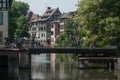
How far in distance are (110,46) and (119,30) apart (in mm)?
2651

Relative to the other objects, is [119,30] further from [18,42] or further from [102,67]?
[18,42]

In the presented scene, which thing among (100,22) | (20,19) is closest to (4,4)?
(100,22)

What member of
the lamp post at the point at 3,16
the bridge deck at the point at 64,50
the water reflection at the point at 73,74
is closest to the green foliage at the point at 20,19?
the lamp post at the point at 3,16

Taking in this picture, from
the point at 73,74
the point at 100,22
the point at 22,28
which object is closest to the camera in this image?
the point at 73,74

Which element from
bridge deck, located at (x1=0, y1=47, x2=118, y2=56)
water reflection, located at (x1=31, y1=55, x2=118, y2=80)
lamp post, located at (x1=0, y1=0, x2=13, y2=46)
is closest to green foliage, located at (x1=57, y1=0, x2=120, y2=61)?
bridge deck, located at (x1=0, y1=47, x2=118, y2=56)

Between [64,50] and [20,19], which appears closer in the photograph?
[64,50]

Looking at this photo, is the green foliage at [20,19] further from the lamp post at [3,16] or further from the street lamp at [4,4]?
the street lamp at [4,4]

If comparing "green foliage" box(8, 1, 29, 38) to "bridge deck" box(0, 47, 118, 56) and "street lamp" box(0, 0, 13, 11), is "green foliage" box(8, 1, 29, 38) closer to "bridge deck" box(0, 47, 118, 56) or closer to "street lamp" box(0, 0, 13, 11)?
"street lamp" box(0, 0, 13, 11)

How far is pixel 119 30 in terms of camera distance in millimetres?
70188

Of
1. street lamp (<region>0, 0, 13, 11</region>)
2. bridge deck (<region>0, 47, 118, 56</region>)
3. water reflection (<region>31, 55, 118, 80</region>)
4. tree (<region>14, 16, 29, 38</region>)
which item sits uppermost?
street lamp (<region>0, 0, 13, 11</region>)

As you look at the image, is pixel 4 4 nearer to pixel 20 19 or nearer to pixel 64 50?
pixel 64 50

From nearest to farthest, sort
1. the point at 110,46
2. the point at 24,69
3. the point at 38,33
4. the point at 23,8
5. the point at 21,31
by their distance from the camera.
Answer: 1. the point at 24,69
2. the point at 110,46
3. the point at 21,31
4. the point at 23,8
5. the point at 38,33

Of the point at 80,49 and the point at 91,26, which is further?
the point at 91,26

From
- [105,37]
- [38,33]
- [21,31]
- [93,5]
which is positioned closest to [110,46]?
[105,37]
